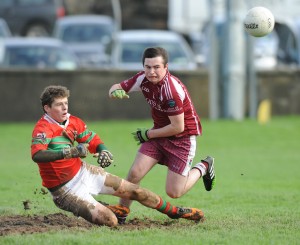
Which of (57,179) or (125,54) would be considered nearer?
(57,179)

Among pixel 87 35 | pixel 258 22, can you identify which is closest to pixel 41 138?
pixel 258 22

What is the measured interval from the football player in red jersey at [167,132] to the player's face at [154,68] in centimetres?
2

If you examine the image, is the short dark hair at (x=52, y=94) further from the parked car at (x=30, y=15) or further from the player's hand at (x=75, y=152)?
the parked car at (x=30, y=15)

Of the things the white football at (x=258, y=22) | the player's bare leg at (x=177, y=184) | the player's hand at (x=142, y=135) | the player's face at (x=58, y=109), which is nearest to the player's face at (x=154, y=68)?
the player's hand at (x=142, y=135)

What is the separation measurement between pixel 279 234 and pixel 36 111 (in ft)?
44.3

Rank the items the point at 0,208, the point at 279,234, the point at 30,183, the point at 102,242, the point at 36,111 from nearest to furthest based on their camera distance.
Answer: the point at 102,242, the point at 279,234, the point at 0,208, the point at 30,183, the point at 36,111

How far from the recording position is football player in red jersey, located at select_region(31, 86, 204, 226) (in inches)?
343

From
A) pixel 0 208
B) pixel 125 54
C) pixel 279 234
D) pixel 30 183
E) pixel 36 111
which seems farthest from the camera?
pixel 125 54

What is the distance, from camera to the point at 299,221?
948cm

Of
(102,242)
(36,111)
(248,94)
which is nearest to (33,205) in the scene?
(102,242)

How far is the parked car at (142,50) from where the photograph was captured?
2402cm

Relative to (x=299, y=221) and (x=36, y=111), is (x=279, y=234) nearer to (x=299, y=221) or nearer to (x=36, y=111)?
(x=299, y=221)

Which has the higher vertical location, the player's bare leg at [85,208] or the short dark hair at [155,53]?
the short dark hair at [155,53]

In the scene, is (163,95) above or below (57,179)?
above
